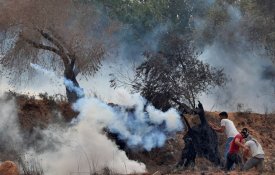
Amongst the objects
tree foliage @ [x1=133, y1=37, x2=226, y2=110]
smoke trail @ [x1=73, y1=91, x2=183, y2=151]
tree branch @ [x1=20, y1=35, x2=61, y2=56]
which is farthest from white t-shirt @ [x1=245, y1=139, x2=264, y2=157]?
tree branch @ [x1=20, y1=35, x2=61, y2=56]

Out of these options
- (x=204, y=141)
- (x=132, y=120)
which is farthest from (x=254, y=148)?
(x=132, y=120)

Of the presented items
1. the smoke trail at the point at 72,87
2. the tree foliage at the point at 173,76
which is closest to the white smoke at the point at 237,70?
the tree foliage at the point at 173,76

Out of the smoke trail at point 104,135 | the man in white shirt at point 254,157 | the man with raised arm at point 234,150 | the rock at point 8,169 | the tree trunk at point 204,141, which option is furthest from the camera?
the tree trunk at point 204,141

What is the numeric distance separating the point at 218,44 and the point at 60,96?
38.7ft

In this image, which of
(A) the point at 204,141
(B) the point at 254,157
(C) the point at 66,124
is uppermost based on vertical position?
(C) the point at 66,124

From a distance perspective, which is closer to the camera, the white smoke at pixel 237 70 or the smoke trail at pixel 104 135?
the smoke trail at pixel 104 135

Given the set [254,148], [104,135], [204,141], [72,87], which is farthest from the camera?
[72,87]

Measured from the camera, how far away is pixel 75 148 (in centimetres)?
1748

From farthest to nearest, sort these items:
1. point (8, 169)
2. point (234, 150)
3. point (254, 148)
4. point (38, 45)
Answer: point (38, 45) < point (234, 150) < point (254, 148) < point (8, 169)

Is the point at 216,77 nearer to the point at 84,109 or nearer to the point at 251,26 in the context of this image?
the point at 251,26

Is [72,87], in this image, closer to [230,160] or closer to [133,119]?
[133,119]

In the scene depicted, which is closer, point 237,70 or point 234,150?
point 234,150

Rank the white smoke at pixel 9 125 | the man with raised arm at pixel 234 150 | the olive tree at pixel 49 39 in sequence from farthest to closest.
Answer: the olive tree at pixel 49 39
the white smoke at pixel 9 125
the man with raised arm at pixel 234 150

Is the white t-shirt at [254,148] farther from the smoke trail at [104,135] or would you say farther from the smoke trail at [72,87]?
the smoke trail at [72,87]
